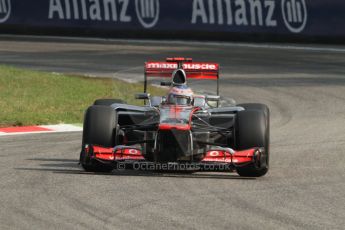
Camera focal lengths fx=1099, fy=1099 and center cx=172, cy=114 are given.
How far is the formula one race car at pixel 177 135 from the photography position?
11938 millimetres

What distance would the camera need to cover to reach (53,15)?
3869cm

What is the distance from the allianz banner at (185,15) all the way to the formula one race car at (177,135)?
69.7 ft

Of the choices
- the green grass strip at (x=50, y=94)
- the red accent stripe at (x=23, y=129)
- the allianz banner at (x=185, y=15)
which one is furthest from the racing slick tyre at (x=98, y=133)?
the allianz banner at (x=185, y=15)

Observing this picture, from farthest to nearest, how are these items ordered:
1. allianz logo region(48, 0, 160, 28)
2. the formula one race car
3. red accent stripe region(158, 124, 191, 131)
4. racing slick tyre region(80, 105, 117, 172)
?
allianz logo region(48, 0, 160, 28)
racing slick tyre region(80, 105, 117, 172)
the formula one race car
red accent stripe region(158, 124, 191, 131)

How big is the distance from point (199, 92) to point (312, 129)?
629 centimetres

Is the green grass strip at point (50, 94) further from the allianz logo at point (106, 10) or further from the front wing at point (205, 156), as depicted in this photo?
the allianz logo at point (106, 10)

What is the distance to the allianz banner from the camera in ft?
111

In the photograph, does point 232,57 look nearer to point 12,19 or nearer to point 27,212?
point 12,19

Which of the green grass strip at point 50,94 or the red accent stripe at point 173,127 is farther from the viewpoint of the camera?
the green grass strip at point 50,94

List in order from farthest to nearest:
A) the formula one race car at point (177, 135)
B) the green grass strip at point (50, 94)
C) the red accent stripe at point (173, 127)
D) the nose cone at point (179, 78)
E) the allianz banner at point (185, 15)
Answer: the allianz banner at point (185, 15)
the green grass strip at point (50, 94)
the nose cone at point (179, 78)
the formula one race car at point (177, 135)
the red accent stripe at point (173, 127)

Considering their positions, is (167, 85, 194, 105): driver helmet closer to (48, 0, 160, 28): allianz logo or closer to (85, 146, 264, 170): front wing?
(85, 146, 264, 170): front wing

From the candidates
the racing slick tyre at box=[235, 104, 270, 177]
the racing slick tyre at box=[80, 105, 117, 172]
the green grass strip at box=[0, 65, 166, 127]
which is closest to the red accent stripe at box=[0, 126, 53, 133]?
the green grass strip at box=[0, 65, 166, 127]

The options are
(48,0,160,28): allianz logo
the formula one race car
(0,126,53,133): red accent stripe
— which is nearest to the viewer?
the formula one race car

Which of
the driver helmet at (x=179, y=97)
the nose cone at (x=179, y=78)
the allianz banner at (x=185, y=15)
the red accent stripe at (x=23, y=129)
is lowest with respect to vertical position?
the red accent stripe at (x=23, y=129)
